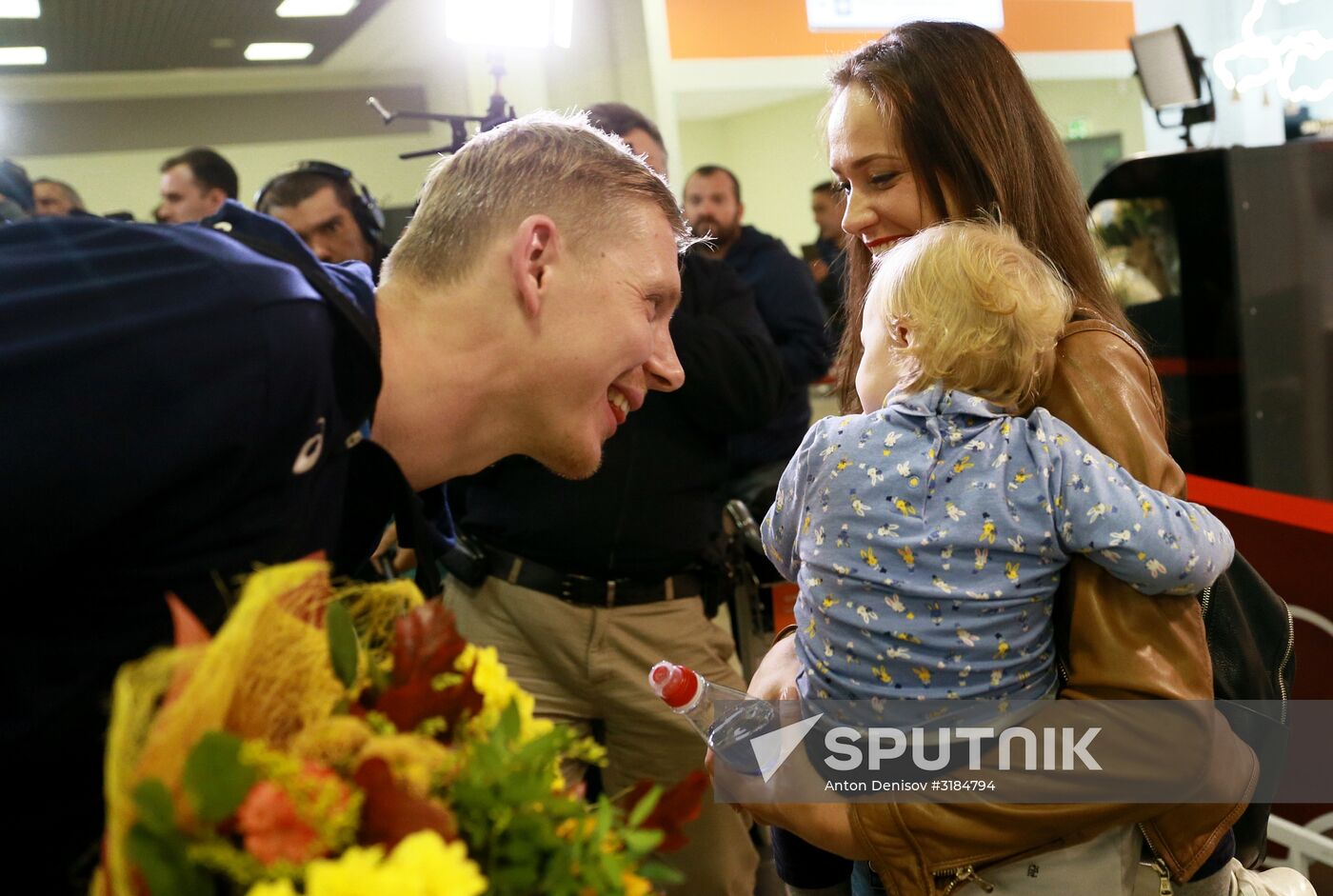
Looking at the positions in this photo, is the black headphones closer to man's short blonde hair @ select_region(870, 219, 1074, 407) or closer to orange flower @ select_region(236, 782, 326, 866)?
man's short blonde hair @ select_region(870, 219, 1074, 407)

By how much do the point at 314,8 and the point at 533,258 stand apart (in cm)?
654

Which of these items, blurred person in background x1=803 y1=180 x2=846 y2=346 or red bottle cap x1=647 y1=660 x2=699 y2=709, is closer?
red bottle cap x1=647 y1=660 x2=699 y2=709

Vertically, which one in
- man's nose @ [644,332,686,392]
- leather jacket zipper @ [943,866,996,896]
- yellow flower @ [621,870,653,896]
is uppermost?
man's nose @ [644,332,686,392]

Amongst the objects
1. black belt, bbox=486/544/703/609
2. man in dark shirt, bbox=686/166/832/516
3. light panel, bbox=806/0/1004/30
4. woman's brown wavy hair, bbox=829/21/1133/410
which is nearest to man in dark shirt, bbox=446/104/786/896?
black belt, bbox=486/544/703/609

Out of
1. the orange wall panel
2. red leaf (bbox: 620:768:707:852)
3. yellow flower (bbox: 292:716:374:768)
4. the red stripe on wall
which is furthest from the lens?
the orange wall panel

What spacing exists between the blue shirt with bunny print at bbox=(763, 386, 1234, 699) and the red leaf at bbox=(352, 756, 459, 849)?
848mm

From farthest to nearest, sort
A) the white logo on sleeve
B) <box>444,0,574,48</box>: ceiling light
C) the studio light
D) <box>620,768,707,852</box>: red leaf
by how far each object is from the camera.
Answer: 1. the studio light
2. <box>444,0,574,48</box>: ceiling light
3. the white logo on sleeve
4. <box>620,768,707,852</box>: red leaf

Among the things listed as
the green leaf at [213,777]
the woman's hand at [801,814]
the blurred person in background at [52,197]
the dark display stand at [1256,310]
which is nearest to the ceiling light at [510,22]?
the blurred person in background at [52,197]

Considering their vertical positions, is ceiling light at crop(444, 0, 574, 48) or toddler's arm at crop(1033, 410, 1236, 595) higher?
ceiling light at crop(444, 0, 574, 48)

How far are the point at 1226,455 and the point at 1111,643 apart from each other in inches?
156

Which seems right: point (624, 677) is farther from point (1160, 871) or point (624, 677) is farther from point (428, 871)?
point (428, 871)

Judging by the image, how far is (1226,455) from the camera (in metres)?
4.89

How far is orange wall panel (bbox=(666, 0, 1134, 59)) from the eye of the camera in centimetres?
716
